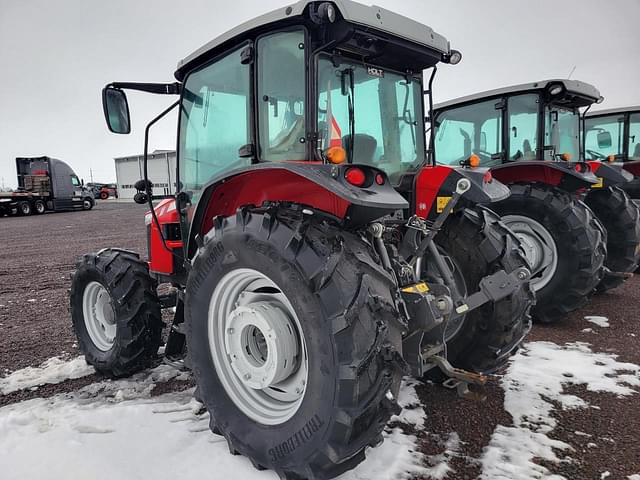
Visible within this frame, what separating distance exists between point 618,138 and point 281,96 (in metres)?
7.17

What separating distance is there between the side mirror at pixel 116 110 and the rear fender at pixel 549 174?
12.1 feet

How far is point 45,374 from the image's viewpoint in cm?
334

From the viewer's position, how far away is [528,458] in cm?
222

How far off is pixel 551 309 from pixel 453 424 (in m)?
2.38

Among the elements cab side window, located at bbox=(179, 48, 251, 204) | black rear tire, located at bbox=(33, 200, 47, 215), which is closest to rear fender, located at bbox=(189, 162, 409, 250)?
cab side window, located at bbox=(179, 48, 251, 204)

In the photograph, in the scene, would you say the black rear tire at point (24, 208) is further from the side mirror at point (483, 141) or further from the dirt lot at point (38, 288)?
the side mirror at point (483, 141)

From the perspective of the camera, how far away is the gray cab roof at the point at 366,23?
6.95ft

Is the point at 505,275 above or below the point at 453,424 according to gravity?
above

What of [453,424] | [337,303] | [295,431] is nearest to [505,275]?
[453,424]

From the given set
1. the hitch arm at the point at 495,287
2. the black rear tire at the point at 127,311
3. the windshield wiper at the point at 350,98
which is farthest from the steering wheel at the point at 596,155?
the black rear tire at the point at 127,311

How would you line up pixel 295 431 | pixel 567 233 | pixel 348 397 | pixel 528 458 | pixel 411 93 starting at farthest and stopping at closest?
pixel 567 233 < pixel 411 93 < pixel 528 458 < pixel 295 431 < pixel 348 397

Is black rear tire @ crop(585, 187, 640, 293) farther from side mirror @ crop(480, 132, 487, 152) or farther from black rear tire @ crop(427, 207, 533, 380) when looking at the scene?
black rear tire @ crop(427, 207, 533, 380)

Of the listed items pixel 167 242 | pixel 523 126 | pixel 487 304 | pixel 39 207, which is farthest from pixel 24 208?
pixel 487 304

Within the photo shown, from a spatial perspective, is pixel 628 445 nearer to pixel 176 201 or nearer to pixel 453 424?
pixel 453 424
